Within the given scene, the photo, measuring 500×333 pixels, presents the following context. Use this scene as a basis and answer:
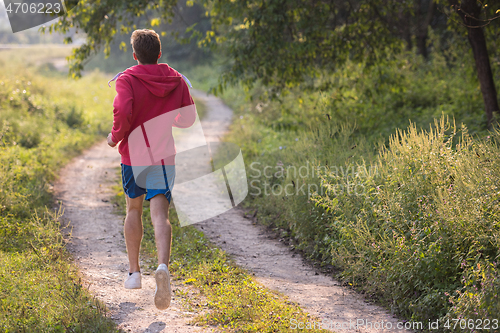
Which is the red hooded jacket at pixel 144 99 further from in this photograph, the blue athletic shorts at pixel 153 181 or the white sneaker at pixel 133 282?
the white sneaker at pixel 133 282

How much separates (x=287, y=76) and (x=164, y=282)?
6074mm

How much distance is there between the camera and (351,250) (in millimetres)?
4398

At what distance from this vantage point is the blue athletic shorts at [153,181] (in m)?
3.46

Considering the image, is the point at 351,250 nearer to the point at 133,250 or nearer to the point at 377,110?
the point at 133,250

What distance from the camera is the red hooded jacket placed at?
3260 mm

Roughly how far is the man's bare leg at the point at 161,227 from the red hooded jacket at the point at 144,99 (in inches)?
16.6

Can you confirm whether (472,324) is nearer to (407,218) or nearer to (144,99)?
(407,218)

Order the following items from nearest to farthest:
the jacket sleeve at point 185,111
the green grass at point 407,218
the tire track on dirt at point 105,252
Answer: the green grass at point 407,218 → the tire track on dirt at point 105,252 → the jacket sleeve at point 185,111

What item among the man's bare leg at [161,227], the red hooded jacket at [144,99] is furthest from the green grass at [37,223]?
→ the red hooded jacket at [144,99]

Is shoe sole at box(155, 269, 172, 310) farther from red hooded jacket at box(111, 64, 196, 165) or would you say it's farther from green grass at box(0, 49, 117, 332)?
red hooded jacket at box(111, 64, 196, 165)

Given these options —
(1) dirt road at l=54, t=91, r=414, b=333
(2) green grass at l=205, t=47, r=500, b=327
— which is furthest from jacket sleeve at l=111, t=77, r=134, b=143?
(2) green grass at l=205, t=47, r=500, b=327

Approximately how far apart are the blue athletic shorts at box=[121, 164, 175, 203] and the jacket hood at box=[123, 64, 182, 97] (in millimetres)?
621

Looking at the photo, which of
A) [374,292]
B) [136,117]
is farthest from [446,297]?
[136,117]

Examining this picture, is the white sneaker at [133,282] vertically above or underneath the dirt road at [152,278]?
above
